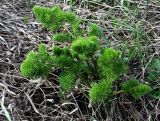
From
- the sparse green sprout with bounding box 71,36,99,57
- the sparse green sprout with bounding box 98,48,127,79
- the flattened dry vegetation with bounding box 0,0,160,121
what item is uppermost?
the sparse green sprout with bounding box 71,36,99,57

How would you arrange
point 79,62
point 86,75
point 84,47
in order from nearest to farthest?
point 84,47 → point 79,62 → point 86,75

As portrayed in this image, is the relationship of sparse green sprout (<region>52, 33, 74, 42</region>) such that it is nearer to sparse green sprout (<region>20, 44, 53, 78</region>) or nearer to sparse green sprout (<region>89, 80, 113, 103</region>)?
sparse green sprout (<region>20, 44, 53, 78</region>)

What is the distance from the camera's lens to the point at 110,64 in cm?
137

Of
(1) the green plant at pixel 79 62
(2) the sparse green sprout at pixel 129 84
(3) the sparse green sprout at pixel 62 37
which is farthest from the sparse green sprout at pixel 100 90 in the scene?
(3) the sparse green sprout at pixel 62 37

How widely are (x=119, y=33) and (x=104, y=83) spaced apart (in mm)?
674

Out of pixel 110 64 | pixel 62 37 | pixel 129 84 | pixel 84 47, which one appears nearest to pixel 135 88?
pixel 129 84

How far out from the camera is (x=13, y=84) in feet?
5.42

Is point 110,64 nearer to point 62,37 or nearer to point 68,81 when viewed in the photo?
point 68,81

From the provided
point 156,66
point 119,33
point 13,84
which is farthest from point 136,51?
point 13,84

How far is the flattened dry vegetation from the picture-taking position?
143 cm

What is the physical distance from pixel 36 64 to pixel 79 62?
0.53 feet

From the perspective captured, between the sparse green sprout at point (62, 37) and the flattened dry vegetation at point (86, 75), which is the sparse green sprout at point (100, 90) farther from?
the sparse green sprout at point (62, 37)

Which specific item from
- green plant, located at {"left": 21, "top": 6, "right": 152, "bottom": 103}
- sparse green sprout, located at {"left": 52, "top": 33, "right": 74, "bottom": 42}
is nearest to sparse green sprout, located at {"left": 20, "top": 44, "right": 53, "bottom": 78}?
green plant, located at {"left": 21, "top": 6, "right": 152, "bottom": 103}

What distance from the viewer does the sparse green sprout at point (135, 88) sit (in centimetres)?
142
